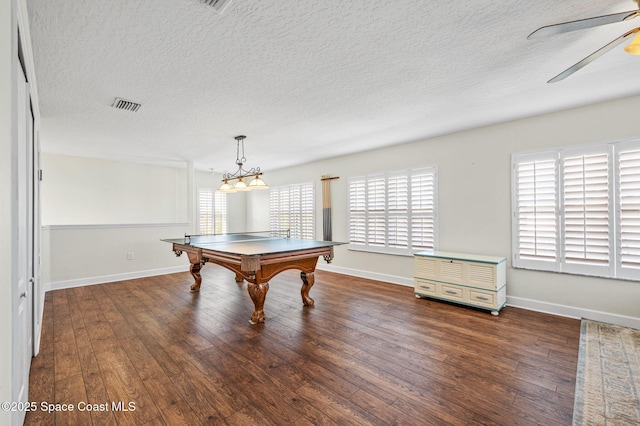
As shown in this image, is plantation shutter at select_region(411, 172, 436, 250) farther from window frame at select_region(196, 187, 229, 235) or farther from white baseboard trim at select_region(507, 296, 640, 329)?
window frame at select_region(196, 187, 229, 235)

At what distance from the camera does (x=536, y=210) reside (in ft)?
12.1

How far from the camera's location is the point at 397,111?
3521 millimetres

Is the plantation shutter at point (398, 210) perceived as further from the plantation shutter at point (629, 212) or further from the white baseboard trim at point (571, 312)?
the plantation shutter at point (629, 212)

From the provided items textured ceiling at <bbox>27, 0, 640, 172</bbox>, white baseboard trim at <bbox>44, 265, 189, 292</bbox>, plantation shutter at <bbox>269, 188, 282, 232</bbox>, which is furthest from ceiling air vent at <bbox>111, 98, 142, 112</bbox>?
plantation shutter at <bbox>269, 188, 282, 232</bbox>

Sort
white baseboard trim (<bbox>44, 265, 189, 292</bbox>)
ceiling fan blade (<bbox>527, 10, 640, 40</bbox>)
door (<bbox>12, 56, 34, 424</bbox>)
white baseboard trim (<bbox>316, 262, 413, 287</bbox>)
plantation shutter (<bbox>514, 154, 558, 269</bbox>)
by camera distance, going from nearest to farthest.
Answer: door (<bbox>12, 56, 34, 424</bbox>), ceiling fan blade (<bbox>527, 10, 640, 40</bbox>), plantation shutter (<bbox>514, 154, 558, 269</bbox>), white baseboard trim (<bbox>44, 265, 189, 292</bbox>), white baseboard trim (<bbox>316, 262, 413, 287</bbox>)

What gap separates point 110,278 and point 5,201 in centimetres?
543

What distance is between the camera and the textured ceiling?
1.82m

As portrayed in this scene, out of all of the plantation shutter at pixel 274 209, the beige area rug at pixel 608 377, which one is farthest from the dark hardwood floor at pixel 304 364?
the plantation shutter at pixel 274 209

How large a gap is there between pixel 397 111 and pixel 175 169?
6143 millimetres

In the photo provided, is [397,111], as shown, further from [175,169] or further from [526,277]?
[175,169]

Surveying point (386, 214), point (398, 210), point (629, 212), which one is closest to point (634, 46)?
point (629, 212)

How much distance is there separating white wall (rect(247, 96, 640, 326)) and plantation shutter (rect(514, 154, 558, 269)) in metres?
0.13

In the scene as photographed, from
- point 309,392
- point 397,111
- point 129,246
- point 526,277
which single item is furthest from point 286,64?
point 129,246

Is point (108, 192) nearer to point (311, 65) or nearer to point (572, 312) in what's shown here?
point (311, 65)
